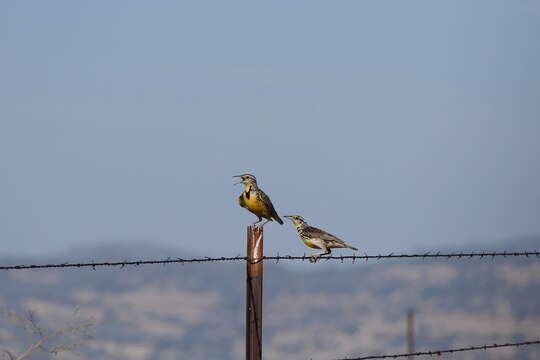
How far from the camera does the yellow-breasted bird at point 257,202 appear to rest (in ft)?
65.0

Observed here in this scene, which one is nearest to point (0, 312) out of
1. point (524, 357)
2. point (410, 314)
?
point (410, 314)

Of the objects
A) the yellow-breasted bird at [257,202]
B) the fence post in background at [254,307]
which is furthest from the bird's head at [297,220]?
the fence post in background at [254,307]

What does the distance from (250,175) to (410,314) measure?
51.0 metres

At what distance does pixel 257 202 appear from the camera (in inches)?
779

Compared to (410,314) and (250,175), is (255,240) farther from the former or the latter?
(410,314)

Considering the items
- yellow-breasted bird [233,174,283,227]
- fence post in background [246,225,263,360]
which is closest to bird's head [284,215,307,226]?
yellow-breasted bird [233,174,283,227]

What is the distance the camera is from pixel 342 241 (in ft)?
62.0

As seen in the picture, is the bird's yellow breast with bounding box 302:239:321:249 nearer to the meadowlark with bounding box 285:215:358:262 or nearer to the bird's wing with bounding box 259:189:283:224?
the meadowlark with bounding box 285:215:358:262

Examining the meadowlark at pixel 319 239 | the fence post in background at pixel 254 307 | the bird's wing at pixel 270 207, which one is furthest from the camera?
the bird's wing at pixel 270 207

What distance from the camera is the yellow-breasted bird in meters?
19.8

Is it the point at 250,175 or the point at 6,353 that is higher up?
the point at 250,175

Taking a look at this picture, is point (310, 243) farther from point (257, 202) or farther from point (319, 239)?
point (257, 202)

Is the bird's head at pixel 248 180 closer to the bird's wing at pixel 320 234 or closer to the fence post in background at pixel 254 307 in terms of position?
the bird's wing at pixel 320 234

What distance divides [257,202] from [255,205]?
53 mm
